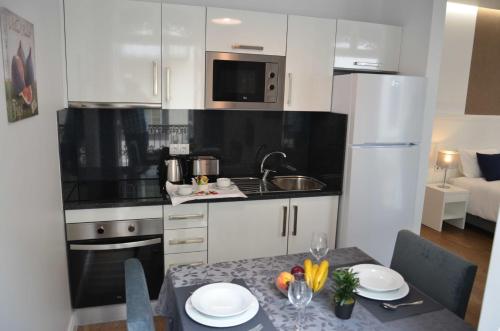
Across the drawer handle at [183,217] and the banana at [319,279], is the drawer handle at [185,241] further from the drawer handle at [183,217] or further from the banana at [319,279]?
the banana at [319,279]

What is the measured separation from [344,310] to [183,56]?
6.16 feet

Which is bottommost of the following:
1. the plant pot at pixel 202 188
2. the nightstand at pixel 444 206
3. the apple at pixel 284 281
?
the nightstand at pixel 444 206

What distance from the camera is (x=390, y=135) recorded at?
107 inches

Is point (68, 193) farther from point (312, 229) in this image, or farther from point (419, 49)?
point (419, 49)

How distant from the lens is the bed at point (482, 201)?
4.23 meters

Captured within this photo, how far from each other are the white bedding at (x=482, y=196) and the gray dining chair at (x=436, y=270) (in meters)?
2.95

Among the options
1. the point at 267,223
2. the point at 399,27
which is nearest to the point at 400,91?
the point at 399,27

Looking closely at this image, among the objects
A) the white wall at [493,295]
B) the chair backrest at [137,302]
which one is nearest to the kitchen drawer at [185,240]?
the chair backrest at [137,302]

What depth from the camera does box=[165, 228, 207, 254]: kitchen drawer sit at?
250 centimetres

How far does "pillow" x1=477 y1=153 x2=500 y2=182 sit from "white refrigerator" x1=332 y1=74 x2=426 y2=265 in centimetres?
232

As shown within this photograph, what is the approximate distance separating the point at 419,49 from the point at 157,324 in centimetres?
266

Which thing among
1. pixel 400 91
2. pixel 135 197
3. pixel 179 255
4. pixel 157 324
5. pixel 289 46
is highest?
pixel 289 46

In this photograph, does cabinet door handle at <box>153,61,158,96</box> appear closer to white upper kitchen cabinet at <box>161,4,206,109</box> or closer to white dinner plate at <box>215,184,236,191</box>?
white upper kitchen cabinet at <box>161,4,206,109</box>

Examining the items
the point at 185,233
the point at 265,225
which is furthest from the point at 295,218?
the point at 185,233
